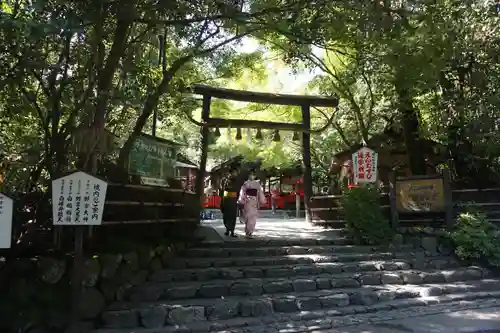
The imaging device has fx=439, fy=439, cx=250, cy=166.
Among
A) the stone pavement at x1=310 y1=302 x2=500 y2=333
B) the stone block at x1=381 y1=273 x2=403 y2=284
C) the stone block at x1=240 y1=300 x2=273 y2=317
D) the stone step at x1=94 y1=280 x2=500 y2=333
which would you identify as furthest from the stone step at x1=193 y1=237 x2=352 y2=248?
the stone pavement at x1=310 y1=302 x2=500 y2=333

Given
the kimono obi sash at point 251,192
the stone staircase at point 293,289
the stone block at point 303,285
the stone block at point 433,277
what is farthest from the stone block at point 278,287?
the kimono obi sash at point 251,192

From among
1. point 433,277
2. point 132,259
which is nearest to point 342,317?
point 433,277

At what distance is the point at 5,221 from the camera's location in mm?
5160

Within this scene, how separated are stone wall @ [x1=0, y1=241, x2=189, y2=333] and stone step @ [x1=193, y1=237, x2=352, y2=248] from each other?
3.13 metres

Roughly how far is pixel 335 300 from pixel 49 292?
461 centimetres

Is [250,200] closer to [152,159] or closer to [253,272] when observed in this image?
[152,159]

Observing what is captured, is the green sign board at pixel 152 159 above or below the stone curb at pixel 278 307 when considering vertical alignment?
above

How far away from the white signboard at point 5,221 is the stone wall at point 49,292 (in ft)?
4.75

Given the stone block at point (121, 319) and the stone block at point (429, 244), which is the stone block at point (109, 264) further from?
the stone block at point (429, 244)

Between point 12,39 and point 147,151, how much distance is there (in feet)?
13.6

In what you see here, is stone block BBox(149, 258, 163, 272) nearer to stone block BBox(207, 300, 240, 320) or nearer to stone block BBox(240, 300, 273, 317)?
stone block BBox(207, 300, 240, 320)

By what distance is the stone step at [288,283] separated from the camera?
7.39m

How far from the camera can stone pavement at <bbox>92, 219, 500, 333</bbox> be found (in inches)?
262

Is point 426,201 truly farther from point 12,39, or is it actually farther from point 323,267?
point 12,39
